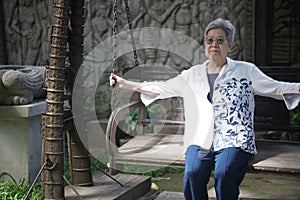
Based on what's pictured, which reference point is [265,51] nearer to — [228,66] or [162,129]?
[162,129]

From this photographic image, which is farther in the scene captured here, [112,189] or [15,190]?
[15,190]

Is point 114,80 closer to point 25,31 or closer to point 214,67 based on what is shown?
point 214,67

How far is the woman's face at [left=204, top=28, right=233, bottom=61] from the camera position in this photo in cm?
A: 330

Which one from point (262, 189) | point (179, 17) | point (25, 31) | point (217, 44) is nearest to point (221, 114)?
point (217, 44)

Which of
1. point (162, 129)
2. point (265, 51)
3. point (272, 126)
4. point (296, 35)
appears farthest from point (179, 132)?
point (296, 35)

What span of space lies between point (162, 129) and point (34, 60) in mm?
4031

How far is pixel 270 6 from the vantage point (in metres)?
6.92

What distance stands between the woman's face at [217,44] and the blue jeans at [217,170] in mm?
606

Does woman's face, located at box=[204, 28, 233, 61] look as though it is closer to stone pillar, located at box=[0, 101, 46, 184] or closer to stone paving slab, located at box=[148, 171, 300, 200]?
stone paving slab, located at box=[148, 171, 300, 200]

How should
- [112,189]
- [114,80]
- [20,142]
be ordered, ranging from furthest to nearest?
[20,142]
[112,189]
[114,80]

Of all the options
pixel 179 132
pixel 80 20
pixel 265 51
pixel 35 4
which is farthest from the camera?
pixel 35 4

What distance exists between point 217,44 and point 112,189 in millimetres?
1373

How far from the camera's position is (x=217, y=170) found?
309 centimetres

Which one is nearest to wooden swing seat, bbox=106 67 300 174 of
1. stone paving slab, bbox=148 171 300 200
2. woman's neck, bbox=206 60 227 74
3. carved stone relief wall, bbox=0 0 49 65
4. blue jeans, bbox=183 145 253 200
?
blue jeans, bbox=183 145 253 200
